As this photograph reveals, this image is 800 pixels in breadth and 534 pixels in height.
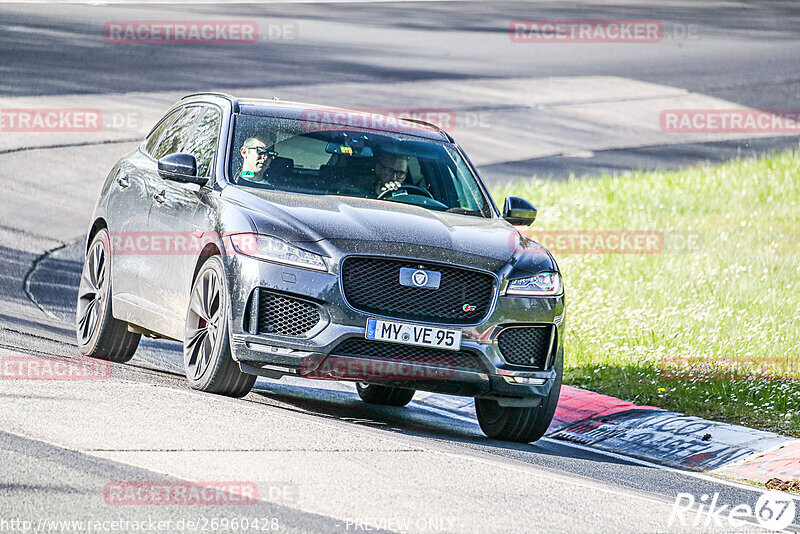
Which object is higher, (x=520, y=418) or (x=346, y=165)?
(x=346, y=165)

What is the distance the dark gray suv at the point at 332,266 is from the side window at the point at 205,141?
0.06 ft

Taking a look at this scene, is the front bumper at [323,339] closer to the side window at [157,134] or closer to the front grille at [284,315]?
the front grille at [284,315]

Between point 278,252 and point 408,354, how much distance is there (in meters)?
0.98

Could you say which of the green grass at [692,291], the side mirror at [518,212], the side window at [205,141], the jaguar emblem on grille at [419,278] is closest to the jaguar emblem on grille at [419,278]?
the jaguar emblem on grille at [419,278]

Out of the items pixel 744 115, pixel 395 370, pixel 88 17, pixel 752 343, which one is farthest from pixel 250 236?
pixel 88 17

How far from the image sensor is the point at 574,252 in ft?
51.4

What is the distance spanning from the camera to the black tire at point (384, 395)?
10.4 metres

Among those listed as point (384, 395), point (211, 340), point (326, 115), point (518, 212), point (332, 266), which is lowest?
point (384, 395)

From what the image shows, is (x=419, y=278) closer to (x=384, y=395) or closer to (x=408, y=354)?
(x=408, y=354)

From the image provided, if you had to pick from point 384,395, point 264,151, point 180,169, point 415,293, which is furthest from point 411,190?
point 384,395

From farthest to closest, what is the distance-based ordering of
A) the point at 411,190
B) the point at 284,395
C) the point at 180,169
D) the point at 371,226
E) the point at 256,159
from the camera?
1. the point at 284,395
2. the point at 411,190
3. the point at 256,159
4. the point at 180,169
5. the point at 371,226

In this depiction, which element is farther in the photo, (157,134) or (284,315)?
(157,134)

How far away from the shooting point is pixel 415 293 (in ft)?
26.2

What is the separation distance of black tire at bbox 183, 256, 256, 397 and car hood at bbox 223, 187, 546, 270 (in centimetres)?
46
